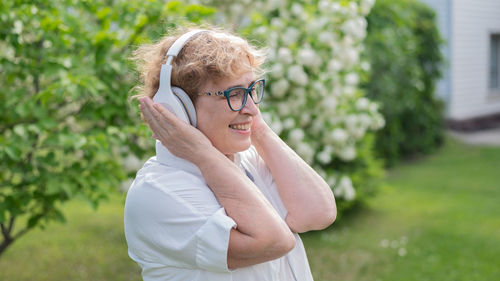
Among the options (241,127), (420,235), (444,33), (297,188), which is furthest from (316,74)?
(444,33)

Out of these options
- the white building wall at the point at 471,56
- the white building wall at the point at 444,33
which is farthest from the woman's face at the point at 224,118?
the white building wall at the point at 471,56

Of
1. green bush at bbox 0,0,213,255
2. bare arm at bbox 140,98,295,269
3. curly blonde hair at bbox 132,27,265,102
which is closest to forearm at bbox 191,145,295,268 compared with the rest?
bare arm at bbox 140,98,295,269

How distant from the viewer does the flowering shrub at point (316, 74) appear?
5.36 m

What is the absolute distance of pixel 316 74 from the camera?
5.67m

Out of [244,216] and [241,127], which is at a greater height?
[241,127]

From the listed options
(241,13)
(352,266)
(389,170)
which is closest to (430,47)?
(389,170)

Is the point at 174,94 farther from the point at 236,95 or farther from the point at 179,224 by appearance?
the point at 179,224

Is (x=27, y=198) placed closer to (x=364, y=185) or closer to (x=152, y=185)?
(x=152, y=185)

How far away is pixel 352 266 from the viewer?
18.1ft

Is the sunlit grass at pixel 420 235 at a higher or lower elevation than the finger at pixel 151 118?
lower

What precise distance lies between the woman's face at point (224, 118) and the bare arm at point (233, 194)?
0.06m

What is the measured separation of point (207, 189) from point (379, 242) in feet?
16.2

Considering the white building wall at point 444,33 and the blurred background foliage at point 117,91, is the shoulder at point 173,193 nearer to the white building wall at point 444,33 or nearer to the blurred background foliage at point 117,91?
the blurred background foliage at point 117,91

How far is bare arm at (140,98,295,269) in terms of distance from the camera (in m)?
1.58
